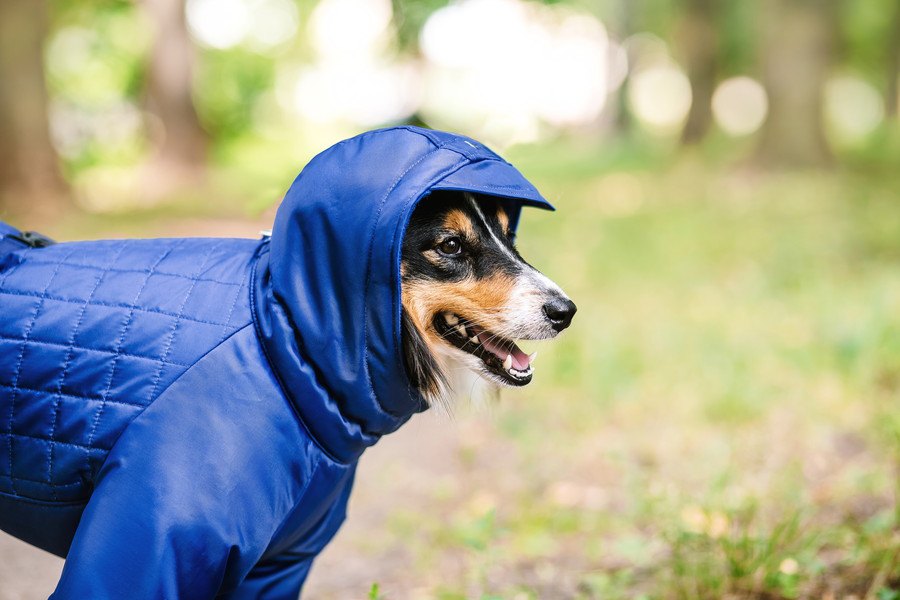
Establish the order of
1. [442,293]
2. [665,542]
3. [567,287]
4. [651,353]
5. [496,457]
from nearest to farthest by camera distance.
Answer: [442,293]
[665,542]
[496,457]
[651,353]
[567,287]

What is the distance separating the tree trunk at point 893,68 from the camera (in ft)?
79.6

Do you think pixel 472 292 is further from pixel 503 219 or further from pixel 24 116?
pixel 24 116

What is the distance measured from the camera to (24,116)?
10461 millimetres

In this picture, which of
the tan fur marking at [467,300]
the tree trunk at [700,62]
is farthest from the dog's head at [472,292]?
the tree trunk at [700,62]

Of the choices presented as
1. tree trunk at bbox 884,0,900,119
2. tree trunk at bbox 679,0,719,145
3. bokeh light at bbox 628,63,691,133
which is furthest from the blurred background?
bokeh light at bbox 628,63,691,133

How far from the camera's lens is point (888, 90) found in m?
26.6

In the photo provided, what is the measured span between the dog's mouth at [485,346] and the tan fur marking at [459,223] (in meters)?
0.28

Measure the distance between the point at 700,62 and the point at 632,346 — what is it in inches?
594

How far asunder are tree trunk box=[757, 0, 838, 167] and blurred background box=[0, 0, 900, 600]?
36 millimetres

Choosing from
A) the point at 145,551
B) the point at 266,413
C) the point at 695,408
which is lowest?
the point at 695,408

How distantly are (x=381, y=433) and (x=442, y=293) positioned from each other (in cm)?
50

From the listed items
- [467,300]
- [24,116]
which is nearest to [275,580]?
[467,300]

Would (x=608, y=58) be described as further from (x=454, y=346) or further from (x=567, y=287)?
(x=454, y=346)

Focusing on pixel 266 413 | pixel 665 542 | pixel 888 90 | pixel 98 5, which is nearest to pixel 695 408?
pixel 665 542
